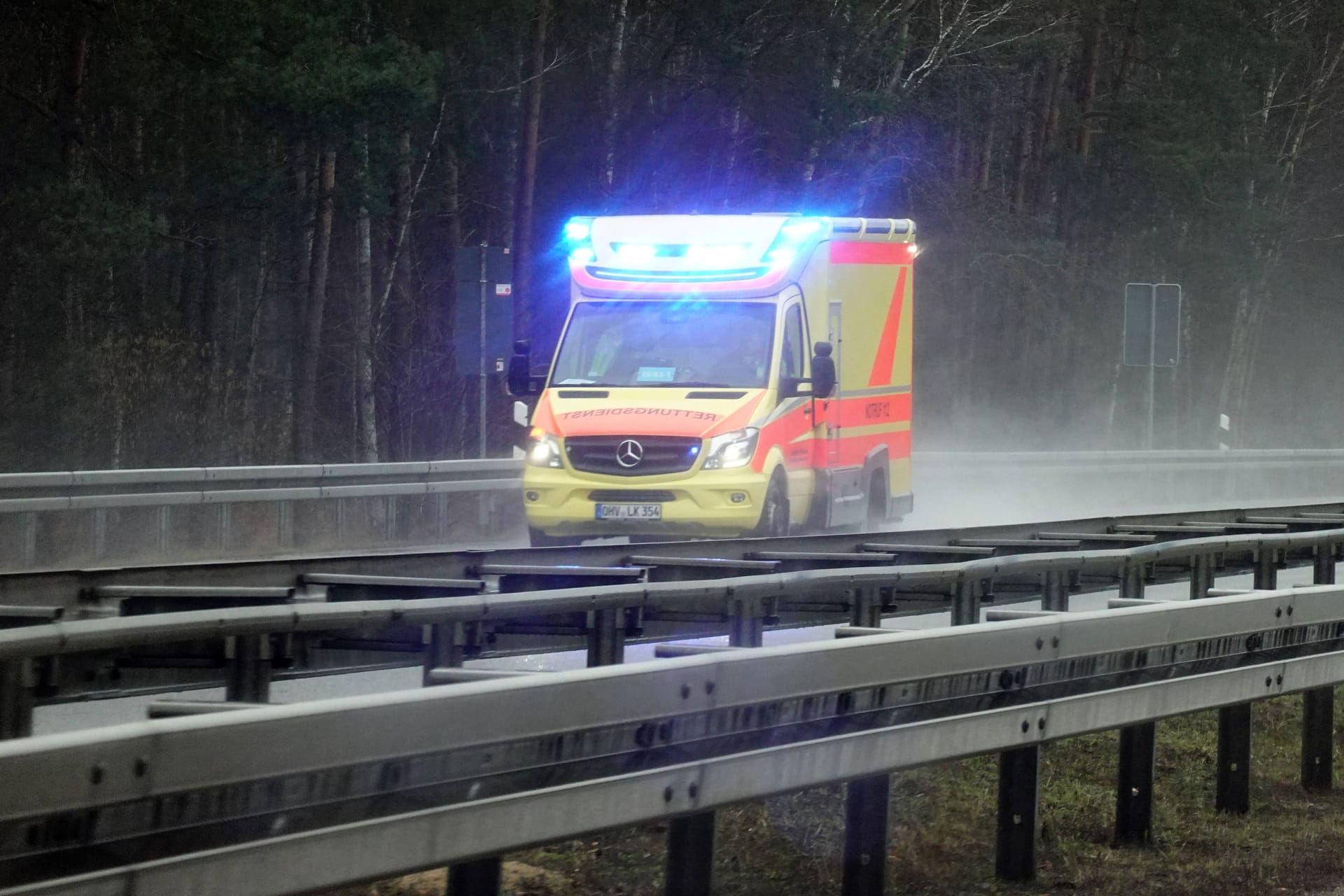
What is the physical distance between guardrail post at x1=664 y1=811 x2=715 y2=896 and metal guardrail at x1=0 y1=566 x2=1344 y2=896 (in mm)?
11

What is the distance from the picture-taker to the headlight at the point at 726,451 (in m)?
15.1

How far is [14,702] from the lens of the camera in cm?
559

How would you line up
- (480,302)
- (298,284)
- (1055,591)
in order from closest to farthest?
1. (1055,591)
2. (480,302)
3. (298,284)

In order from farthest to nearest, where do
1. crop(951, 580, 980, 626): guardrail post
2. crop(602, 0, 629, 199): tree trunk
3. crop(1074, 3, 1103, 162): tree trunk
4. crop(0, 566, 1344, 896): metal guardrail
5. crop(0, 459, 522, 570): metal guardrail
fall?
1. crop(1074, 3, 1103, 162): tree trunk
2. crop(602, 0, 629, 199): tree trunk
3. crop(0, 459, 522, 570): metal guardrail
4. crop(951, 580, 980, 626): guardrail post
5. crop(0, 566, 1344, 896): metal guardrail

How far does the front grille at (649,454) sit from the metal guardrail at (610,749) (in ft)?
26.0

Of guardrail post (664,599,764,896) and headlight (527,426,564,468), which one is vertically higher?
headlight (527,426,564,468)

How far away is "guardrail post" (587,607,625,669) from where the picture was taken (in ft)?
23.9

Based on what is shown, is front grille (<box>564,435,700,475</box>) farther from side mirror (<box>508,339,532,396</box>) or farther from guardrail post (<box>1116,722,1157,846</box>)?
guardrail post (<box>1116,722,1157,846</box>)

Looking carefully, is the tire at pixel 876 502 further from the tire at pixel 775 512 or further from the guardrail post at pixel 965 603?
the guardrail post at pixel 965 603

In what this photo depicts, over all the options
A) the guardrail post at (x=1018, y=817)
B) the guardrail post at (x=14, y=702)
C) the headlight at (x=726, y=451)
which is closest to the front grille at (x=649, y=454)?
the headlight at (x=726, y=451)

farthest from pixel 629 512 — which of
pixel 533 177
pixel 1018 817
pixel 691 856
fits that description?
pixel 533 177

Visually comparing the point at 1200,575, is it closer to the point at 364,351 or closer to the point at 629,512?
the point at 629,512

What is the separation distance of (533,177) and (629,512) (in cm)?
1923

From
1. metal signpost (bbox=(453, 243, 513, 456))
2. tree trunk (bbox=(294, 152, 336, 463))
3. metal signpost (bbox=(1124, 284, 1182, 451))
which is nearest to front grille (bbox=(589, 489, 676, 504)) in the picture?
metal signpost (bbox=(453, 243, 513, 456))
